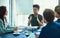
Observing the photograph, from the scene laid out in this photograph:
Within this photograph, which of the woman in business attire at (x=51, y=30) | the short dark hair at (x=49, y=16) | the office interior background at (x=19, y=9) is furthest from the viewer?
the office interior background at (x=19, y=9)

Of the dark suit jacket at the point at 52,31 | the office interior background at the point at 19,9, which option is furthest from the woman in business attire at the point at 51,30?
the office interior background at the point at 19,9

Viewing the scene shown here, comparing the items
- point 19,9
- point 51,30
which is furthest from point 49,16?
point 19,9

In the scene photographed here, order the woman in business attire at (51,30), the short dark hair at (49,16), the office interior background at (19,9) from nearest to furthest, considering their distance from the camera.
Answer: the woman in business attire at (51,30), the short dark hair at (49,16), the office interior background at (19,9)

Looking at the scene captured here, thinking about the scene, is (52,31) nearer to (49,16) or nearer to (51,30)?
(51,30)

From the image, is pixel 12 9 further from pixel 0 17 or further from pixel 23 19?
pixel 0 17

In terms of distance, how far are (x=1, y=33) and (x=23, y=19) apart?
1995 mm

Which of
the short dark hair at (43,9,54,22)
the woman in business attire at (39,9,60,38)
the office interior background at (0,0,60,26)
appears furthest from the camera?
the office interior background at (0,0,60,26)

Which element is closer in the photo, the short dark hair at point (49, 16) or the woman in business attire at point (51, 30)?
the woman in business attire at point (51, 30)

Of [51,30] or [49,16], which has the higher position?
[49,16]

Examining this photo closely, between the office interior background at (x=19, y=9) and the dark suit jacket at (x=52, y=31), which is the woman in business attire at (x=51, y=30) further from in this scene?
the office interior background at (x=19, y=9)

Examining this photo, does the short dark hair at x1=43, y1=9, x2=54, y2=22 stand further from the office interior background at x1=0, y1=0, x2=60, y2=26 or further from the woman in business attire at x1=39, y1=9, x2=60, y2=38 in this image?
the office interior background at x1=0, y1=0, x2=60, y2=26

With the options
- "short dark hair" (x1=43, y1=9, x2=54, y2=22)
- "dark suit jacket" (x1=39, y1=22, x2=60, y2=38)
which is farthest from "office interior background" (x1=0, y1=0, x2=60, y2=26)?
"dark suit jacket" (x1=39, y1=22, x2=60, y2=38)

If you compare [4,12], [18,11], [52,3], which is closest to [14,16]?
[18,11]

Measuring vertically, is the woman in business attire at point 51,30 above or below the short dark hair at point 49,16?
below
